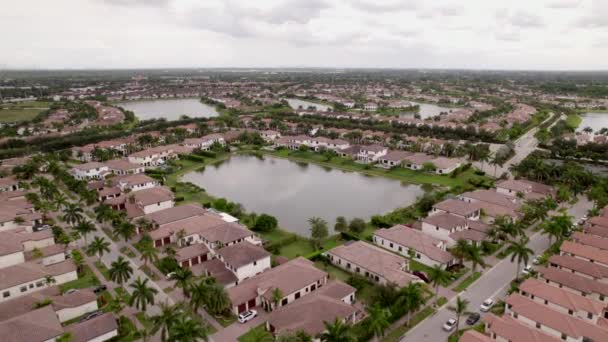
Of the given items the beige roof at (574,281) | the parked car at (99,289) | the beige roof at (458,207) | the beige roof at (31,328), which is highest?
the beige roof at (458,207)

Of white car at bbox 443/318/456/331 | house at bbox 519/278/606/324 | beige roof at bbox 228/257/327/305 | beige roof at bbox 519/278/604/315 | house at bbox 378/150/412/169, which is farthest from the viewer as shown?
house at bbox 378/150/412/169

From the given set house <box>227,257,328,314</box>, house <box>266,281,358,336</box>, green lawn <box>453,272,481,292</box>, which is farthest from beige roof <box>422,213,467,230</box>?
house <box>266,281,358,336</box>

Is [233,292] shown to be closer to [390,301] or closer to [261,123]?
[390,301]

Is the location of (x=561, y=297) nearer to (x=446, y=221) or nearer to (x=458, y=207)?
(x=446, y=221)

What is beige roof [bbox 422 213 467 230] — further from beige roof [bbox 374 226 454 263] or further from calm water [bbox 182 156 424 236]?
calm water [bbox 182 156 424 236]

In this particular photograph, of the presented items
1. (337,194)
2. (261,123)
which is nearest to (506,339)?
(337,194)

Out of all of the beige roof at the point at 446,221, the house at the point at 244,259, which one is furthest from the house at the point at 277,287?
the beige roof at the point at 446,221

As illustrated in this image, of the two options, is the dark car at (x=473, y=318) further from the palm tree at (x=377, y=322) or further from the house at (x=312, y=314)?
the house at (x=312, y=314)
